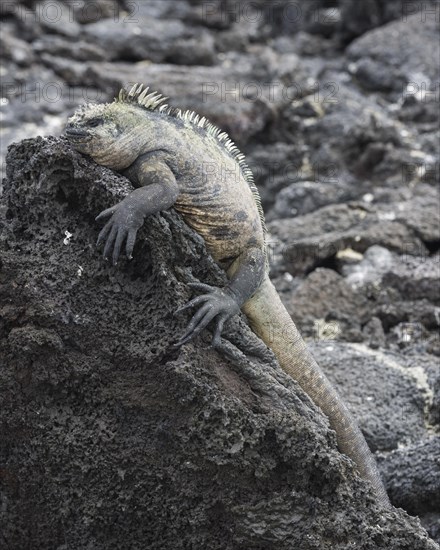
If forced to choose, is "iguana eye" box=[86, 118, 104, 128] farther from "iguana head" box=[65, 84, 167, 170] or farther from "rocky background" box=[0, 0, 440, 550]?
"rocky background" box=[0, 0, 440, 550]

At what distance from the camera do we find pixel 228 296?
3668 mm

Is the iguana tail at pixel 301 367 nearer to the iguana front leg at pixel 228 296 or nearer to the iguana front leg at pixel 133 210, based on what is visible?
the iguana front leg at pixel 228 296

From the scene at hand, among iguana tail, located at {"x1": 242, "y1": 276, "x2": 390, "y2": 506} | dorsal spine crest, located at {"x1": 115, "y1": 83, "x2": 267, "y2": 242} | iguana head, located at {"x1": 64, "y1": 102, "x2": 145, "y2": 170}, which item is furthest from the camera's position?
iguana tail, located at {"x1": 242, "y1": 276, "x2": 390, "y2": 506}

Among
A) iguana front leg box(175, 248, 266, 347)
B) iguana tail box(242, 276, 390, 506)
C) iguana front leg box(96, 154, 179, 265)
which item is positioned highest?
iguana front leg box(96, 154, 179, 265)

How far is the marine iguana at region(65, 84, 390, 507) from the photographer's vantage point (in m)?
3.49

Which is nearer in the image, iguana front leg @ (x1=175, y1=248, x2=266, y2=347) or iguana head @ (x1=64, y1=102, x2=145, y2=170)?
iguana front leg @ (x1=175, y1=248, x2=266, y2=347)

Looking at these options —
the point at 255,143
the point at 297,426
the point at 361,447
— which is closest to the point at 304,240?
the point at 255,143

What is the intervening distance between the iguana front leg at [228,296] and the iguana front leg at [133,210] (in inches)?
12.9

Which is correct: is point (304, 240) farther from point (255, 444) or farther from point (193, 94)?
point (255, 444)

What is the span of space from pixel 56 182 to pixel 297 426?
1.35 metres

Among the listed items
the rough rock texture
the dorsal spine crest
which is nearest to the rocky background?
the rough rock texture

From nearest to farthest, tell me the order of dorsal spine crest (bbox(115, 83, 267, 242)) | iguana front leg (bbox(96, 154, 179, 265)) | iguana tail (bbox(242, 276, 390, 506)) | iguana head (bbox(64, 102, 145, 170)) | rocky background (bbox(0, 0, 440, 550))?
iguana front leg (bbox(96, 154, 179, 265))
rocky background (bbox(0, 0, 440, 550))
iguana head (bbox(64, 102, 145, 170))
dorsal spine crest (bbox(115, 83, 267, 242))
iguana tail (bbox(242, 276, 390, 506))

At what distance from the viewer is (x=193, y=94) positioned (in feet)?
29.5

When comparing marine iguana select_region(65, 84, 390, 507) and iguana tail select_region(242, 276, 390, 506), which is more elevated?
marine iguana select_region(65, 84, 390, 507)
